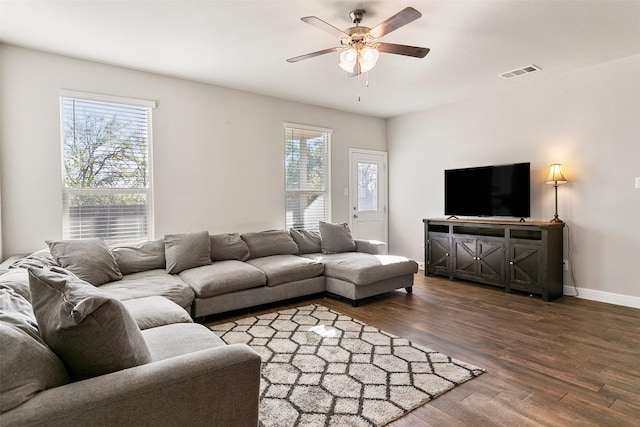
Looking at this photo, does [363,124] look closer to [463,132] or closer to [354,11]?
[463,132]

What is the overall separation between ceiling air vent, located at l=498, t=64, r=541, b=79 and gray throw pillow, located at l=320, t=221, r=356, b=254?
9.14 feet

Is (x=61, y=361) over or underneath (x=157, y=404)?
over

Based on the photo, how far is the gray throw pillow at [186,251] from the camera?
3.62 metres

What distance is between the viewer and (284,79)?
4.24 m

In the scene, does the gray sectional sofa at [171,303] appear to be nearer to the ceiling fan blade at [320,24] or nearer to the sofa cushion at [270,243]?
the sofa cushion at [270,243]

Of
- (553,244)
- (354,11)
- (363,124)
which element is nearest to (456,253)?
(553,244)

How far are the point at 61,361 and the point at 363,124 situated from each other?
558 centimetres

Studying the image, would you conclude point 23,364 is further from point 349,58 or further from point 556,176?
point 556,176

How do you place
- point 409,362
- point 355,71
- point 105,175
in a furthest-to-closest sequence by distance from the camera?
point 105,175
point 355,71
point 409,362

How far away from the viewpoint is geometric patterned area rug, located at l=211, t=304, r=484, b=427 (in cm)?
191

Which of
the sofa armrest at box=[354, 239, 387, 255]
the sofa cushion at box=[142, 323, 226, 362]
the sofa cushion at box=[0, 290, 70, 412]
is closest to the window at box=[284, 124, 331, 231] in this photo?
the sofa armrest at box=[354, 239, 387, 255]

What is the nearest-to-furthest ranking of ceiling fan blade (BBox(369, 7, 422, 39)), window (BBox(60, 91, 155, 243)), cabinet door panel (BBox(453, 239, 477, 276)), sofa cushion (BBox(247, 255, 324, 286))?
1. ceiling fan blade (BBox(369, 7, 422, 39))
2. window (BBox(60, 91, 155, 243))
3. sofa cushion (BBox(247, 255, 324, 286))
4. cabinet door panel (BBox(453, 239, 477, 276))

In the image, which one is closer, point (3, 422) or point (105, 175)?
point (3, 422)

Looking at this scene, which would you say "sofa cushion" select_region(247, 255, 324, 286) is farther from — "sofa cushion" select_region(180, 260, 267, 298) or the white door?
the white door
